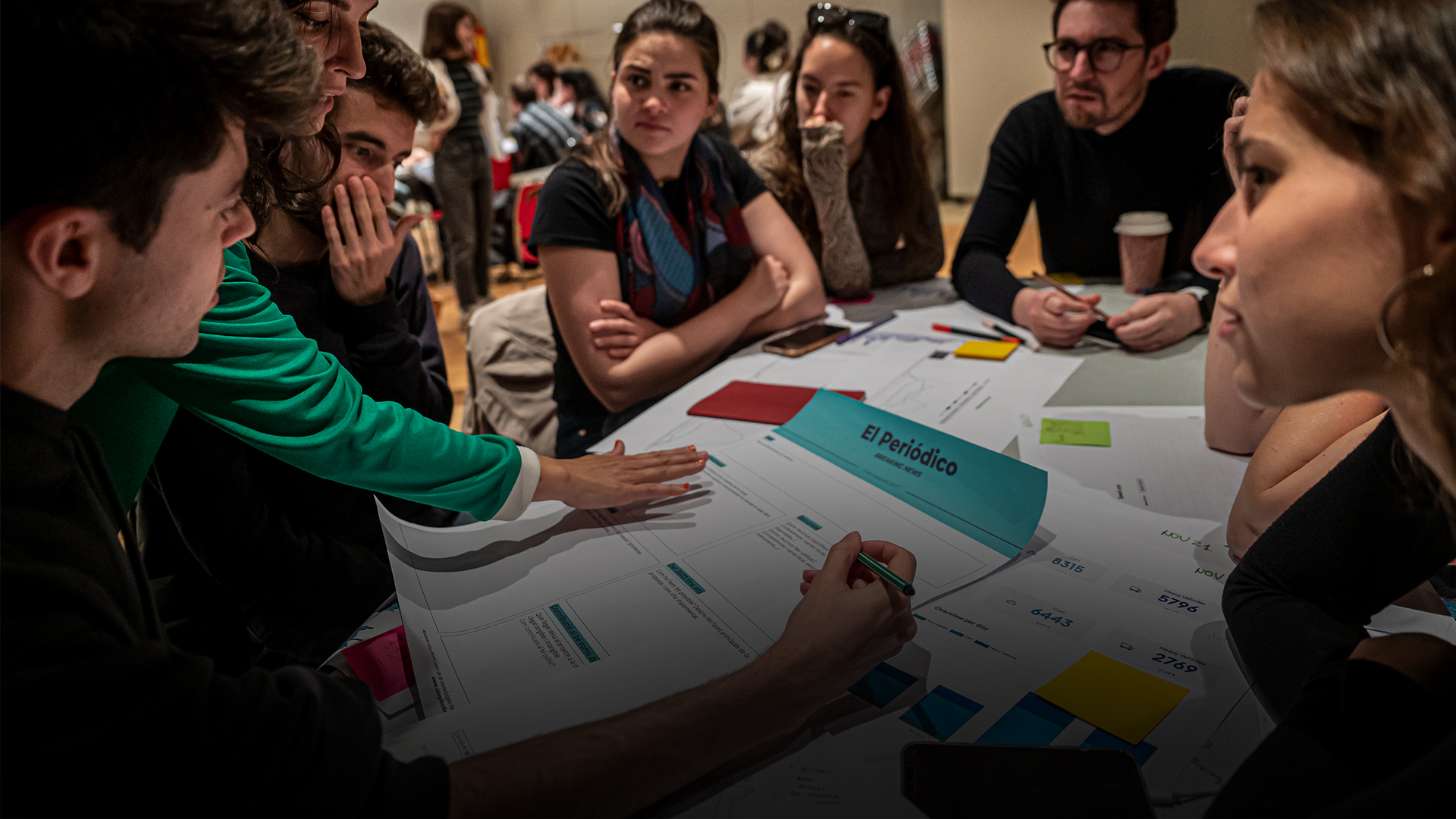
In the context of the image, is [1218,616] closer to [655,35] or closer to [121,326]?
[121,326]

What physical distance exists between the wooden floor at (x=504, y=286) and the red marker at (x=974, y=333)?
185 cm

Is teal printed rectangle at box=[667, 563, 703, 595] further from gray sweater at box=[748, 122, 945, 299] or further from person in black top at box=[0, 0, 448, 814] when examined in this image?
gray sweater at box=[748, 122, 945, 299]

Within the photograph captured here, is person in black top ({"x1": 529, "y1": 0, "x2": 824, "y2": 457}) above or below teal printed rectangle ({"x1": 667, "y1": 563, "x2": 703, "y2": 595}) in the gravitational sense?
above

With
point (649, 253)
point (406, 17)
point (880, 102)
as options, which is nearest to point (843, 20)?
point (880, 102)

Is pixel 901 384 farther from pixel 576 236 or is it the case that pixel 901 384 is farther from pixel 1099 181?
pixel 1099 181

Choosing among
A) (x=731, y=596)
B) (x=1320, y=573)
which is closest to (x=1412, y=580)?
(x=1320, y=573)

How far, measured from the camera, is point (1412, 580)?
785 mm

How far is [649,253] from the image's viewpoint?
1.92 meters

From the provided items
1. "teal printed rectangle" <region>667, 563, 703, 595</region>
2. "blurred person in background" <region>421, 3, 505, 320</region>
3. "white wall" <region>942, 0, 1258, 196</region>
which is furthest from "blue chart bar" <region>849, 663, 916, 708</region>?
"white wall" <region>942, 0, 1258, 196</region>

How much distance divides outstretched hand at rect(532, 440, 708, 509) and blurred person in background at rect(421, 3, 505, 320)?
154 inches

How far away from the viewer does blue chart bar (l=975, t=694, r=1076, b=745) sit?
700 millimetres

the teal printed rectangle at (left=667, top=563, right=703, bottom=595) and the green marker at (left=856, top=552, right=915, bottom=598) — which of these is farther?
the teal printed rectangle at (left=667, top=563, right=703, bottom=595)

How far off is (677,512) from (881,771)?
1.69 feet

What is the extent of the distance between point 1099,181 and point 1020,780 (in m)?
2.00
